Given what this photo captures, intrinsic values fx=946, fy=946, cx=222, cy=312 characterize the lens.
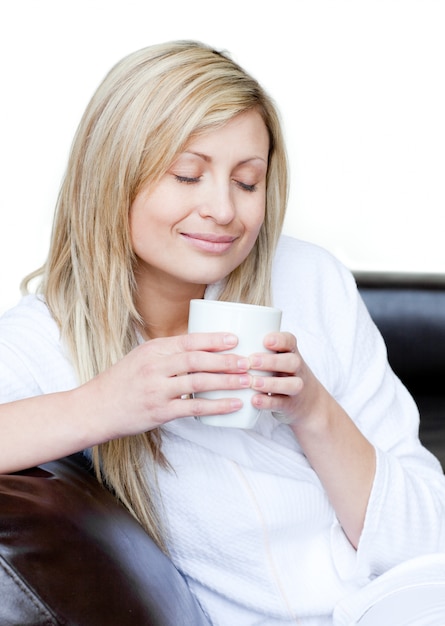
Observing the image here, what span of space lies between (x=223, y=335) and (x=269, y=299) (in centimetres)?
47

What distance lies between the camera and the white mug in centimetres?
98

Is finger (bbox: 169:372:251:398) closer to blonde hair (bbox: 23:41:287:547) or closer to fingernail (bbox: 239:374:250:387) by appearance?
fingernail (bbox: 239:374:250:387)

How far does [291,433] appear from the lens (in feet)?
4.43

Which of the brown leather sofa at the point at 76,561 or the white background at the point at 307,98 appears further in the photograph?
the white background at the point at 307,98

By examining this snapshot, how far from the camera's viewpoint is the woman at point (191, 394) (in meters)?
1.21

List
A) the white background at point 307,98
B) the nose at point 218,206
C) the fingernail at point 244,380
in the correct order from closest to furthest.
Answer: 1. the fingernail at point 244,380
2. the nose at point 218,206
3. the white background at point 307,98

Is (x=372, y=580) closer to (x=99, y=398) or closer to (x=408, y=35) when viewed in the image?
(x=99, y=398)

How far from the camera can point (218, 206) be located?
120 centimetres

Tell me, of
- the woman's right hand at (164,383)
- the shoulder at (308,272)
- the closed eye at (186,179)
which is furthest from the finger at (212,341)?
the shoulder at (308,272)

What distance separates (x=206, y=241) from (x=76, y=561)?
0.46m

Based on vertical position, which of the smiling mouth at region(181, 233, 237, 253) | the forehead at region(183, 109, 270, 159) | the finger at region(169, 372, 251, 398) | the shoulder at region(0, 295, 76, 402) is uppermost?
the forehead at region(183, 109, 270, 159)

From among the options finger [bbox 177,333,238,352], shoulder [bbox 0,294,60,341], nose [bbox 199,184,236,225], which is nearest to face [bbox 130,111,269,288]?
nose [bbox 199,184,236,225]

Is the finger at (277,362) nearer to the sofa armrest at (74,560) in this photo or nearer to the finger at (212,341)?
the finger at (212,341)

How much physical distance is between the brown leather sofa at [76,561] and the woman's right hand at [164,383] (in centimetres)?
10
